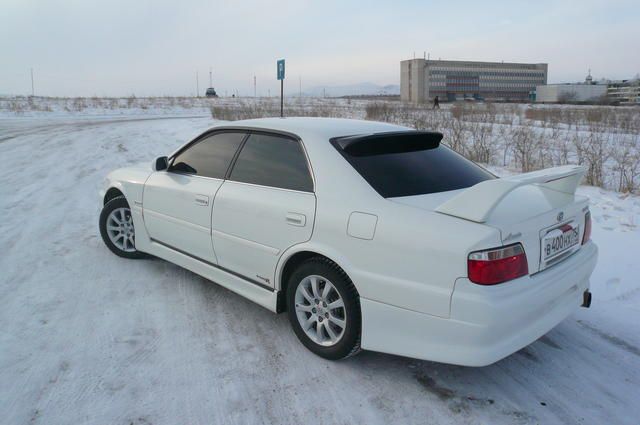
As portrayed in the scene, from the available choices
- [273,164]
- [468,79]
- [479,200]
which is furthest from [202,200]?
[468,79]

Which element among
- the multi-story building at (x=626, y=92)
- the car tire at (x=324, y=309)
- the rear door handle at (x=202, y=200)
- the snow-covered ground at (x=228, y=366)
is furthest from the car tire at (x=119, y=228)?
the multi-story building at (x=626, y=92)

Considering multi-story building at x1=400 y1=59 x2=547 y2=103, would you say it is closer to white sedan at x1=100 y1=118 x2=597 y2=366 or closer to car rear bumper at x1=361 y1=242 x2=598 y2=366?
white sedan at x1=100 y1=118 x2=597 y2=366

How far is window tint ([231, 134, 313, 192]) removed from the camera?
3.49 m

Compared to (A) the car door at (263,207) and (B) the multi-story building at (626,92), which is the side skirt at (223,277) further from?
(B) the multi-story building at (626,92)

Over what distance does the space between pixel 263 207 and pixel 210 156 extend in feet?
3.31

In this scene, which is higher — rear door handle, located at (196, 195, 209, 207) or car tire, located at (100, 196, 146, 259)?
rear door handle, located at (196, 195, 209, 207)

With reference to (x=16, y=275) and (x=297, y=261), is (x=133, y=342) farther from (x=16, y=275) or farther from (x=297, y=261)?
(x=16, y=275)

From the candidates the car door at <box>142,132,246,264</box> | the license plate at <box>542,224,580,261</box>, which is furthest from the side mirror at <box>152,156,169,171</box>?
the license plate at <box>542,224,580,261</box>

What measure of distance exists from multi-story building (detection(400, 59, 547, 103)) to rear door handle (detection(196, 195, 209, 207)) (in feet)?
376

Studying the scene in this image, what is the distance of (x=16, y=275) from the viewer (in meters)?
4.63

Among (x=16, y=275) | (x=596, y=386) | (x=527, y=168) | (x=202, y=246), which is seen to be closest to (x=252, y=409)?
(x=202, y=246)

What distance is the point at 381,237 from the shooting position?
9.33 ft

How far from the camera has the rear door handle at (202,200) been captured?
403 centimetres

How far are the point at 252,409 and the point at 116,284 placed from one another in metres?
2.33
